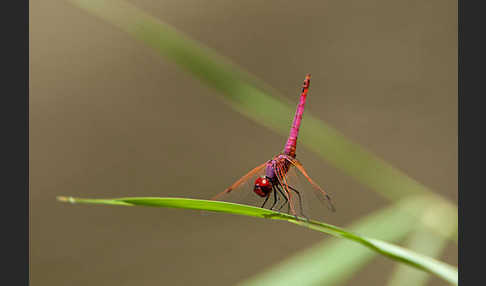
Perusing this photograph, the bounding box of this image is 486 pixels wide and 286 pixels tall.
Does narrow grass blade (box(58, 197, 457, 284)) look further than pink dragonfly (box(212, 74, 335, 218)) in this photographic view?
No

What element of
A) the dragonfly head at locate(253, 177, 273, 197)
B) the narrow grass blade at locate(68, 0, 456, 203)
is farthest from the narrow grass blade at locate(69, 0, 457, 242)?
the dragonfly head at locate(253, 177, 273, 197)

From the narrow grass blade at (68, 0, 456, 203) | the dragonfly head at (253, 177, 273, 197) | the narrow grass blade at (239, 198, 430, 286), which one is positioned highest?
the narrow grass blade at (68, 0, 456, 203)

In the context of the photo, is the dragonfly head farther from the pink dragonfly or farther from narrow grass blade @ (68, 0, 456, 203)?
narrow grass blade @ (68, 0, 456, 203)

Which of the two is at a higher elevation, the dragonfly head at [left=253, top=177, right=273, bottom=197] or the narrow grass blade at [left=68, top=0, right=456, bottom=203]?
the narrow grass blade at [left=68, top=0, right=456, bottom=203]

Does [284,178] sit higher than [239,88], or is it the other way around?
[239,88]

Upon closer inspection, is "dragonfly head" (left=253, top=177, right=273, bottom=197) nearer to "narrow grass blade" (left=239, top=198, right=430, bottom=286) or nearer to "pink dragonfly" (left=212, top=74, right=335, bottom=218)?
"pink dragonfly" (left=212, top=74, right=335, bottom=218)

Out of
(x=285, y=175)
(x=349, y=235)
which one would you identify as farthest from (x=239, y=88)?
(x=349, y=235)

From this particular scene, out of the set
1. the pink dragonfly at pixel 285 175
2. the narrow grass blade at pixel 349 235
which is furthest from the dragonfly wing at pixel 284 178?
the narrow grass blade at pixel 349 235

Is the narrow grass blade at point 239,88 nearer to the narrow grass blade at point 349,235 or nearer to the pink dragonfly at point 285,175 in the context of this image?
the pink dragonfly at point 285,175

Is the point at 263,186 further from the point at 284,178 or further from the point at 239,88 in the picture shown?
the point at 239,88
